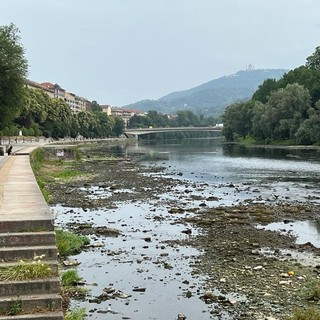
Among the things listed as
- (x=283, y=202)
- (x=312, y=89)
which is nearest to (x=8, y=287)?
(x=283, y=202)

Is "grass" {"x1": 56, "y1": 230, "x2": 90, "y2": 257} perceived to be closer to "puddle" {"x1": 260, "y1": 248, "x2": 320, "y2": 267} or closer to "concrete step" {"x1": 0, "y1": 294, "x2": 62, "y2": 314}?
"puddle" {"x1": 260, "y1": 248, "x2": 320, "y2": 267}

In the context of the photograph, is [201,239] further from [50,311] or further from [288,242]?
[50,311]

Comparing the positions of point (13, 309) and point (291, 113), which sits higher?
point (291, 113)

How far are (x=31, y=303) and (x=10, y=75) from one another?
53916 millimetres

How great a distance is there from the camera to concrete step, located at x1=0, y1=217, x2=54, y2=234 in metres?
11.0

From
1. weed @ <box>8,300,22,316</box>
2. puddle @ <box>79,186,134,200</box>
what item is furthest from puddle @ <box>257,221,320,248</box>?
puddle @ <box>79,186,134,200</box>

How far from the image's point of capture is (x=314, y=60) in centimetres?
14638

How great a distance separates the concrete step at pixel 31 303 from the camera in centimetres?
896

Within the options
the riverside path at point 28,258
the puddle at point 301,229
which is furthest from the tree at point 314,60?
the riverside path at point 28,258

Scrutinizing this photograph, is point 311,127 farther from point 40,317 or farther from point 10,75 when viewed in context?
point 40,317

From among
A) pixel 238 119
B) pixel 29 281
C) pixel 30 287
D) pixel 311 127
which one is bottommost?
pixel 30 287

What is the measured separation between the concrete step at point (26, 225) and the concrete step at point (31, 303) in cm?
217

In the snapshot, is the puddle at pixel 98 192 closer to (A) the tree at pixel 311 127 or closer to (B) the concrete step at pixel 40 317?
(B) the concrete step at pixel 40 317

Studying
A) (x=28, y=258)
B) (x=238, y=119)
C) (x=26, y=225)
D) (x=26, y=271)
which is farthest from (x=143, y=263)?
(x=238, y=119)
